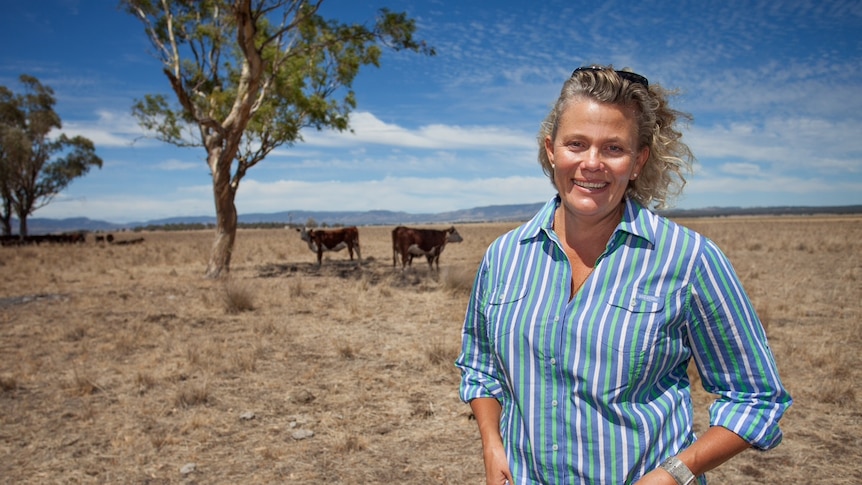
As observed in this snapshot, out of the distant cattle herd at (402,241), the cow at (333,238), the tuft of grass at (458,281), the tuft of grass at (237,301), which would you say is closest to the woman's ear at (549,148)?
the tuft of grass at (237,301)

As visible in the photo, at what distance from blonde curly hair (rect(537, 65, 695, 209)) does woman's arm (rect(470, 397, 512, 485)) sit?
2.73 ft

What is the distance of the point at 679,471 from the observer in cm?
144

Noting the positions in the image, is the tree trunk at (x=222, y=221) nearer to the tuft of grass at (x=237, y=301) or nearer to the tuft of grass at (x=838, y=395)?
the tuft of grass at (x=237, y=301)

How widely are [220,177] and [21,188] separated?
3763 cm

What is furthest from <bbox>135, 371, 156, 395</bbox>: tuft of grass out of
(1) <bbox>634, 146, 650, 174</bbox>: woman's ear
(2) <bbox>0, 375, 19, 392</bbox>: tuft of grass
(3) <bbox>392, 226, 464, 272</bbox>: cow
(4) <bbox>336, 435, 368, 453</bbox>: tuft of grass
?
(3) <bbox>392, 226, 464, 272</bbox>: cow

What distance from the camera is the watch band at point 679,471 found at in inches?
56.5

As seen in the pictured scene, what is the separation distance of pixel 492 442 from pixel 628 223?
81cm

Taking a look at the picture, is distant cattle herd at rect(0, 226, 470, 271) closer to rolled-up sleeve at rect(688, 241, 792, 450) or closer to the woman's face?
the woman's face

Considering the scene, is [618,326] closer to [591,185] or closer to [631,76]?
[591,185]

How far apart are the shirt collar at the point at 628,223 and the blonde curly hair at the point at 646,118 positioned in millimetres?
120

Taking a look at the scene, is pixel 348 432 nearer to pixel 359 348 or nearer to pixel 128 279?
pixel 359 348

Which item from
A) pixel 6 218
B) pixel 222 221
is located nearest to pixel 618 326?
pixel 222 221

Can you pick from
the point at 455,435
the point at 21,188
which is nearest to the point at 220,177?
the point at 455,435

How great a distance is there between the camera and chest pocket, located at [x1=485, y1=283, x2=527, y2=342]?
1.62m
